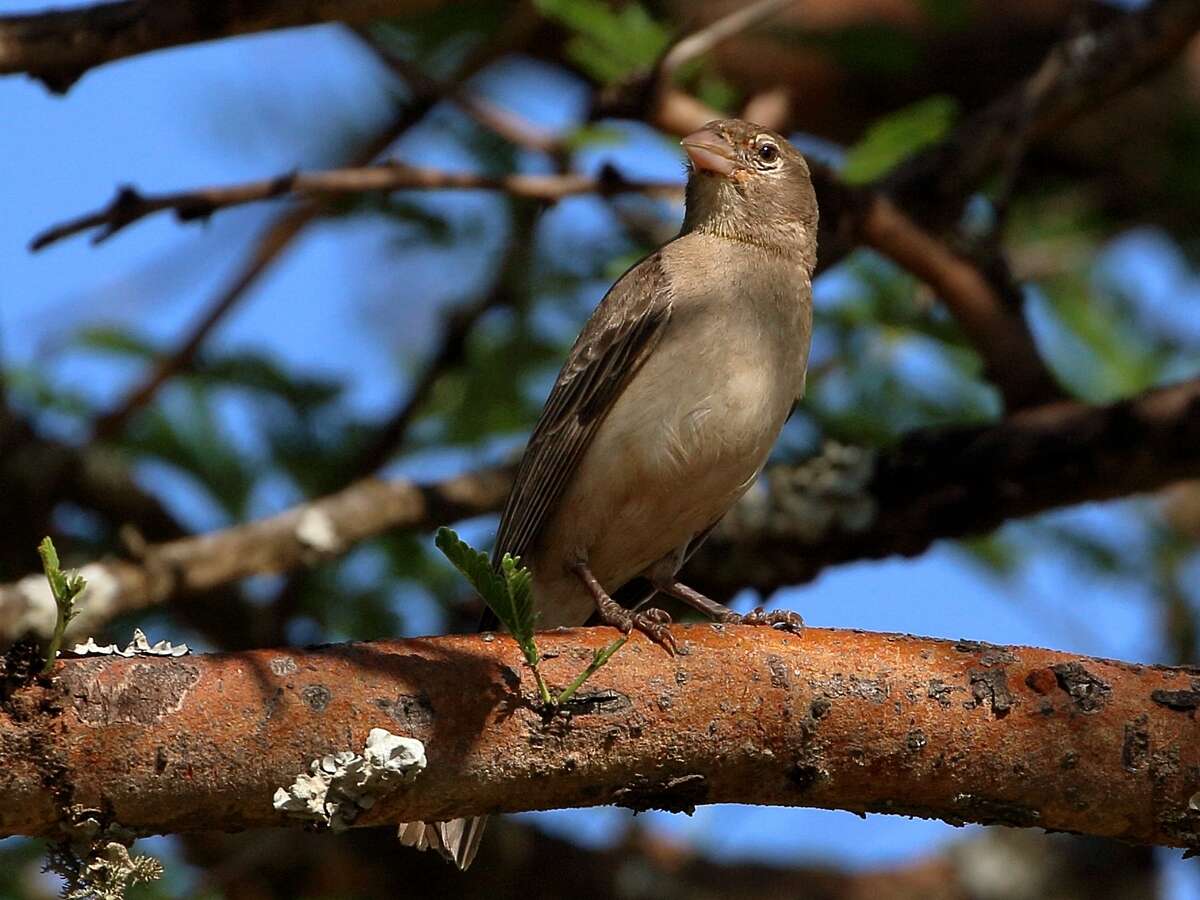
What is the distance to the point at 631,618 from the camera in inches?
158

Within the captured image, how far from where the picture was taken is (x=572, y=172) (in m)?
5.93

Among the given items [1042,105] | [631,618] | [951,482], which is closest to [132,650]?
[631,618]

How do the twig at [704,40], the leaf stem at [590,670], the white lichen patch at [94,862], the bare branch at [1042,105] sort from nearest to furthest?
the white lichen patch at [94,862], the leaf stem at [590,670], the twig at [704,40], the bare branch at [1042,105]

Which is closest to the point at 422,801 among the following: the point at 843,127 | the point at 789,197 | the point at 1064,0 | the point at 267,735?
the point at 267,735

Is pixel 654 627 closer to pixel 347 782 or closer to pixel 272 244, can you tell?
pixel 347 782

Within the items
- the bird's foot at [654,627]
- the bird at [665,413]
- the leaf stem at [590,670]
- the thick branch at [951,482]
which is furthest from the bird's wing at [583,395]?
the leaf stem at [590,670]

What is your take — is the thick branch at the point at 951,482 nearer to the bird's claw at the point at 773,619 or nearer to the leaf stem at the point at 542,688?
the bird's claw at the point at 773,619

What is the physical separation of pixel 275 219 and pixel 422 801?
442cm

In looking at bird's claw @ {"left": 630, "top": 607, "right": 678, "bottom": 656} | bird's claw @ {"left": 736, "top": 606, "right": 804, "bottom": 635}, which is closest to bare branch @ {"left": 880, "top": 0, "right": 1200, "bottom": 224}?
bird's claw @ {"left": 736, "top": 606, "right": 804, "bottom": 635}

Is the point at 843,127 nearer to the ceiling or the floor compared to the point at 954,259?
nearer to the ceiling

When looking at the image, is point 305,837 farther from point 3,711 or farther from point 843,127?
point 843,127

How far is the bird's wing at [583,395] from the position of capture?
5055 mm

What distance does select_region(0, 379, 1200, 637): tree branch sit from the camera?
5.57m

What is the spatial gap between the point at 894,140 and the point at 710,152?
64 centimetres
